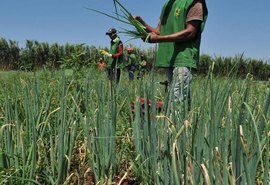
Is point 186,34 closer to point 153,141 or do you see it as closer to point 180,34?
point 180,34

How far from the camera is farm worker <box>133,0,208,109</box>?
2.53 metres

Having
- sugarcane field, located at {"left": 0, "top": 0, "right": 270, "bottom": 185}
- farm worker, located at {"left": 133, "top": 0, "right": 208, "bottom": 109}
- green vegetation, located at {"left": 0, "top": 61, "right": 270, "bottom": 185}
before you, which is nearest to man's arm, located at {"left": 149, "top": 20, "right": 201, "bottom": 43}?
farm worker, located at {"left": 133, "top": 0, "right": 208, "bottom": 109}

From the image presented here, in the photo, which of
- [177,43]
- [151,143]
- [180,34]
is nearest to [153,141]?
[151,143]

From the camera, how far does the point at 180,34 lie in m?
2.51

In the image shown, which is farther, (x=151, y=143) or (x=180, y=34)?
(x=180, y=34)

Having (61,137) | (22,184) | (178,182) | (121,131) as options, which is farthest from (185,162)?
(121,131)

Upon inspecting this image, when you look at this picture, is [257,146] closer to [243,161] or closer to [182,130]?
[243,161]

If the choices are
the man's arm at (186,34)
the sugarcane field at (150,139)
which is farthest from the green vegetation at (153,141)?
the man's arm at (186,34)

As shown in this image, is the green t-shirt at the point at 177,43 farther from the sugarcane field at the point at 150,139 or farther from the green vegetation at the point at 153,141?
the green vegetation at the point at 153,141

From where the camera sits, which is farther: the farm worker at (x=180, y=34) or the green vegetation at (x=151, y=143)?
the farm worker at (x=180, y=34)

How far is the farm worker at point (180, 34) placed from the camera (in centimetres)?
253

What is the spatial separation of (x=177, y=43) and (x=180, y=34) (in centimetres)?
15

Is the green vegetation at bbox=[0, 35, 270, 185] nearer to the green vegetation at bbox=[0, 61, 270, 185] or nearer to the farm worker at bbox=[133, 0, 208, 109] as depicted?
the green vegetation at bbox=[0, 61, 270, 185]

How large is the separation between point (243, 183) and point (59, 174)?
69 cm
